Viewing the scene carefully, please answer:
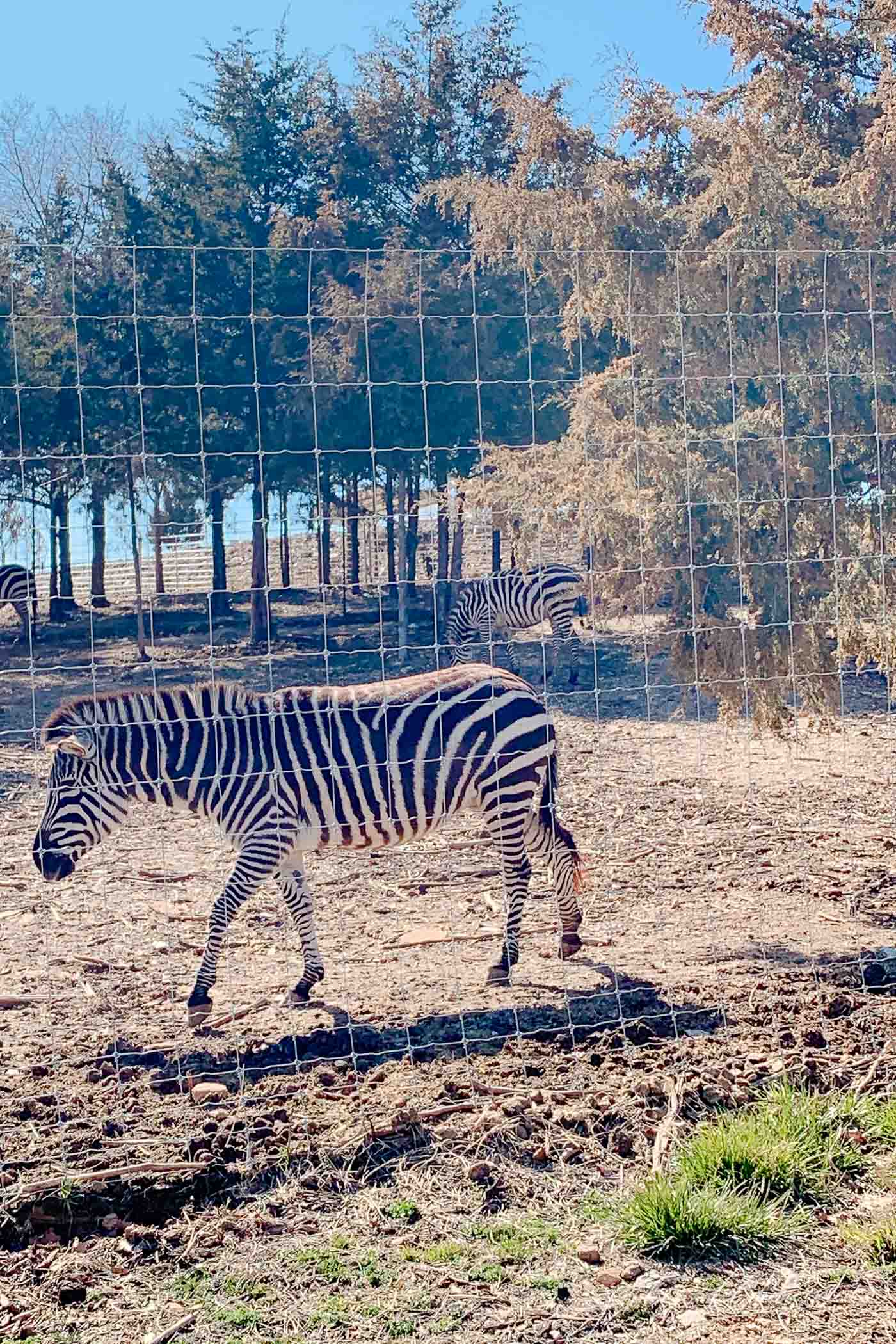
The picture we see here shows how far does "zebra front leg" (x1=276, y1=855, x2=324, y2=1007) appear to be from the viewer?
5.83 m

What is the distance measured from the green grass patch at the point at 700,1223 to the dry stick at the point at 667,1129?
23 cm

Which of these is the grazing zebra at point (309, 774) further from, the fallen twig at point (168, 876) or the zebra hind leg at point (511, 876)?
the fallen twig at point (168, 876)

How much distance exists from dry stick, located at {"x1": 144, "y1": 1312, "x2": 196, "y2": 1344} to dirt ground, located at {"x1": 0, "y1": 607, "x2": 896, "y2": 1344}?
1 cm

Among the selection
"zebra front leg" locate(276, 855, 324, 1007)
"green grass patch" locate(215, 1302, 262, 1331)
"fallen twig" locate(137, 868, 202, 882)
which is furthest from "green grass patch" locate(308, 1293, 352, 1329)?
"fallen twig" locate(137, 868, 202, 882)

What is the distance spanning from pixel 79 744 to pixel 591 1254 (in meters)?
3.14

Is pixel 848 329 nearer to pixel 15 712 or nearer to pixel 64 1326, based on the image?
pixel 64 1326

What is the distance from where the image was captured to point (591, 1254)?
11.5 feet

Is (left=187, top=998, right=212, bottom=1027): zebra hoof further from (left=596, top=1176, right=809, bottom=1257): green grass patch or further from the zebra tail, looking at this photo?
(left=596, top=1176, right=809, bottom=1257): green grass patch

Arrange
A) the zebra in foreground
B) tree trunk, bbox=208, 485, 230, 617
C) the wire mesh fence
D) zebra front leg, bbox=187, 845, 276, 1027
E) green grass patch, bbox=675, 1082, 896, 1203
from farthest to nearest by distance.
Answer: tree trunk, bbox=208, 485, 230, 617, the zebra in foreground, zebra front leg, bbox=187, 845, 276, 1027, the wire mesh fence, green grass patch, bbox=675, 1082, 896, 1203

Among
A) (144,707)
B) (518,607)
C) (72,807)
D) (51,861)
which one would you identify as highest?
(518,607)

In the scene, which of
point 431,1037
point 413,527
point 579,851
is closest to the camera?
point 431,1037

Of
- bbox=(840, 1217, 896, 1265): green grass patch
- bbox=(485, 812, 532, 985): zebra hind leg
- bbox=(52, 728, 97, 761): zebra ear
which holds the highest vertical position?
bbox=(52, 728, 97, 761): zebra ear

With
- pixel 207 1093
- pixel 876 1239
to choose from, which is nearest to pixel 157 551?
pixel 207 1093

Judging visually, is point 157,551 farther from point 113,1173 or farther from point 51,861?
point 113,1173
